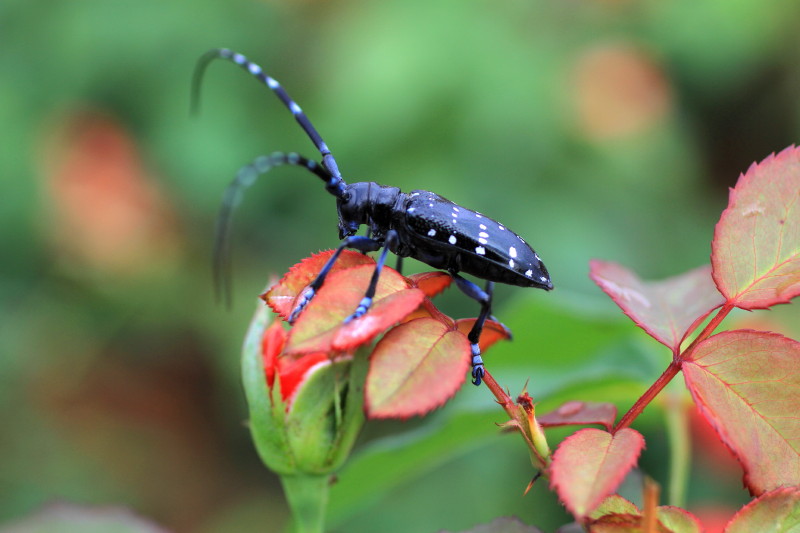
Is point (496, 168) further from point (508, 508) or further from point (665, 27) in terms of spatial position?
point (508, 508)

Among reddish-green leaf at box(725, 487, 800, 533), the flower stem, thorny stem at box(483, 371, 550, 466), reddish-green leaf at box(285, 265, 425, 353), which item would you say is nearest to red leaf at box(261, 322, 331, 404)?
reddish-green leaf at box(285, 265, 425, 353)

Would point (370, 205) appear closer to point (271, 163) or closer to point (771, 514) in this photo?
point (271, 163)

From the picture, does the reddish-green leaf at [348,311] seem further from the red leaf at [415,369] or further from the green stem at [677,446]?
the green stem at [677,446]

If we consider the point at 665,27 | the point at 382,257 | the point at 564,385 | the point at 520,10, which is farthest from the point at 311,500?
the point at 665,27

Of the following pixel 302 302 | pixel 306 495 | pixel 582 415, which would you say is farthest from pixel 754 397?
pixel 306 495

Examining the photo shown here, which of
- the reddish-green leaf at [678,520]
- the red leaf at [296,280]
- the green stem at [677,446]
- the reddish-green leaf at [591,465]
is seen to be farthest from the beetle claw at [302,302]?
the green stem at [677,446]

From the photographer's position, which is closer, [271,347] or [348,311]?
[348,311]

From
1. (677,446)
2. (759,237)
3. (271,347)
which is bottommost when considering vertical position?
(677,446)
